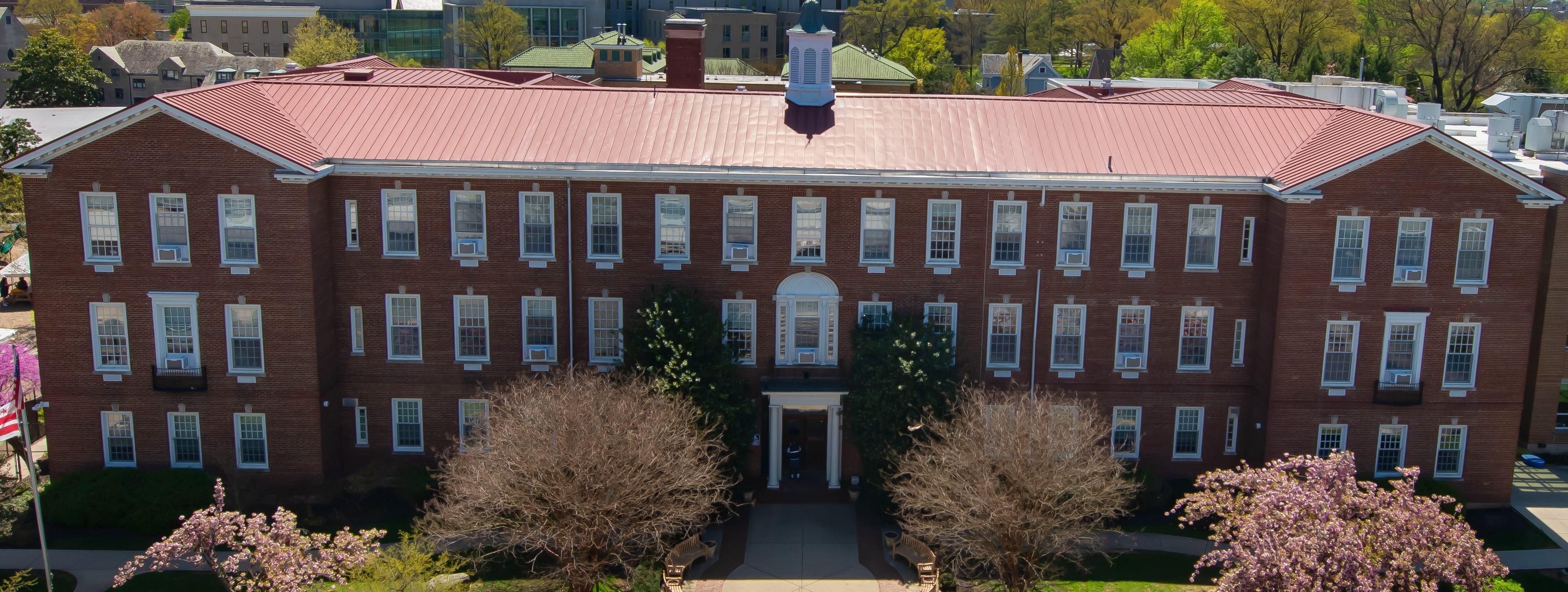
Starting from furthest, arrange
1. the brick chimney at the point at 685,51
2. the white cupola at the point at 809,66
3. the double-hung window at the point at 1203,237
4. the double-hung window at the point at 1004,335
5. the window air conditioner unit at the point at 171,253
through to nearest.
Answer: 1. the brick chimney at the point at 685,51
2. the white cupola at the point at 809,66
3. the double-hung window at the point at 1004,335
4. the double-hung window at the point at 1203,237
5. the window air conditioner unit at the point at 171,253

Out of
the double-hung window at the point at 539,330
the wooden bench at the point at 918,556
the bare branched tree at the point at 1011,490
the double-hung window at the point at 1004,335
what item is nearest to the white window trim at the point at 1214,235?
the double-hung window at the point at 1004,335

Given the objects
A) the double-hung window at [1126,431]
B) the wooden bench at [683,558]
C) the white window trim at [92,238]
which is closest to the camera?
the wooden bench at [683,558]

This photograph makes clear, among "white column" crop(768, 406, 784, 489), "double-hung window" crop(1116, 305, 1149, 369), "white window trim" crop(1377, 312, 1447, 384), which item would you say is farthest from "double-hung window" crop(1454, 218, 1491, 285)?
"white column" crop(768, 406, 784, 489)

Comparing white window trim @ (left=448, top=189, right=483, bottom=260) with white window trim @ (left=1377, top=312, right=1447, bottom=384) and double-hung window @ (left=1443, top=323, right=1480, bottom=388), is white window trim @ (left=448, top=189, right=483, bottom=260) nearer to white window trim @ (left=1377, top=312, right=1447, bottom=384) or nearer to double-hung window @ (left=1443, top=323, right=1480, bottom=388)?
white window trim @ (left=1377, top=312, right=1447, bottom=384)

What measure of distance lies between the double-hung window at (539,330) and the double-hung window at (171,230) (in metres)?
9.78

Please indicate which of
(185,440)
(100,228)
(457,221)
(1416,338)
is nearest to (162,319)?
(100,228)

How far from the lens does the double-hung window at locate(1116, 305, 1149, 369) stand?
3862cm

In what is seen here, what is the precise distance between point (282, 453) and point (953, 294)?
2092cm

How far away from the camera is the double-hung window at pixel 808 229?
37.9 metres

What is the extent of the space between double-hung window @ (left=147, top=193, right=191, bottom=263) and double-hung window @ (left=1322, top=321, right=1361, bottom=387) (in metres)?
33.8

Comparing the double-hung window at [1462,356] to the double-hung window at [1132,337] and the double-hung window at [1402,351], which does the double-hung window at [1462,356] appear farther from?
the double-hung window at [1132,337]

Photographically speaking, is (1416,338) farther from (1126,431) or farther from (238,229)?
(238,229)

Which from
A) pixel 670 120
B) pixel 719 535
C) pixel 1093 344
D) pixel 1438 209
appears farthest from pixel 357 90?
pixel 1438 209

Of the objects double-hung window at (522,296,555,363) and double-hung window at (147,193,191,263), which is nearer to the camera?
double-hung window at (147,193,191,263)
